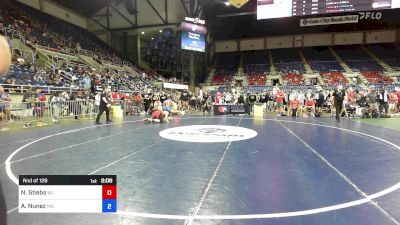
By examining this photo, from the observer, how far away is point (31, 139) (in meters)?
8.48

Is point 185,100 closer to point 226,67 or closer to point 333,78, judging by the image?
point 226,67

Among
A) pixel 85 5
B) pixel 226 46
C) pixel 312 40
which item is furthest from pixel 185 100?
pixel 312 40

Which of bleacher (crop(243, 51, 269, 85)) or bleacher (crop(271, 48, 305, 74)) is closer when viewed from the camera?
bleacher (crop(243, 51, 269, 85))

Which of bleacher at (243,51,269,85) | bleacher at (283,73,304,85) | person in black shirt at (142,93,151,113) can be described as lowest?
person in black shirt at (142,93,151,113)

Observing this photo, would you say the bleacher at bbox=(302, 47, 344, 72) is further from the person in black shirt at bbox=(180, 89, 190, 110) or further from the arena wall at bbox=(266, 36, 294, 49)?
the person in black shirt at bbox=(180, 89, 190, 110)

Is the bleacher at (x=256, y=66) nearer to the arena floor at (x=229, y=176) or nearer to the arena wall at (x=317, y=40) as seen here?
the arena wall at (x=317, y=40)

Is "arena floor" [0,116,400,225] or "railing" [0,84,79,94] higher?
"railing" [0,84,79,94]

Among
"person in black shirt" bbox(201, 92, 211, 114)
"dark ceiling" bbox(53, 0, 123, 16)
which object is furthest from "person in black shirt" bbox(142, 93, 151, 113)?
"dark ceiling" bbox(53, 0, 123, 16)
